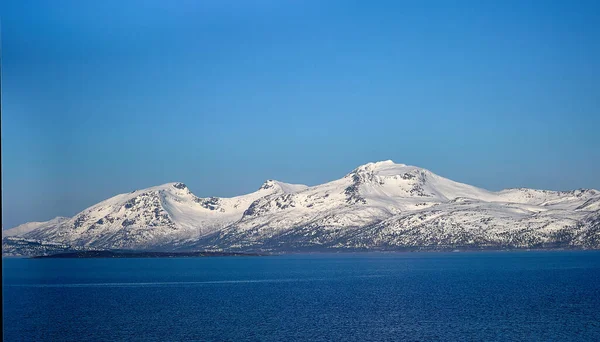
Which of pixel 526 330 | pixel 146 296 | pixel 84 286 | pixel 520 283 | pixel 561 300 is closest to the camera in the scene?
pixel 526 330

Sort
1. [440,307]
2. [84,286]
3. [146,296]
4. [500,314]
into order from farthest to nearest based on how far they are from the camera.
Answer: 1. [84,286]
2. [146,296]
3. [440,307]
4. [500,314]

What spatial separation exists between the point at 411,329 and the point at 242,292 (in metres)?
68.5

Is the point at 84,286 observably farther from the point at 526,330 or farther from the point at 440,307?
the point at 526,330

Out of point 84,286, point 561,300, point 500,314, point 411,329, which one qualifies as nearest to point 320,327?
point 411,329

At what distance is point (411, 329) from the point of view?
89375 mm

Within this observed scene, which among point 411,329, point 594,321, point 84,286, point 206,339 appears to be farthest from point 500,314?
point 84,286

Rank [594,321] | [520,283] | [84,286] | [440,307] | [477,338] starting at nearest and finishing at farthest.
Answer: [477,338], [594,321], [440,307], [520,283], [84,286]

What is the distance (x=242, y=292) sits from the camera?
153 meters

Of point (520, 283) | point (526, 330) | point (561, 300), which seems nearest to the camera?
point (526, 330)

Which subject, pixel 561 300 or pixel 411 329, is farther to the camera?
pixel 561 300

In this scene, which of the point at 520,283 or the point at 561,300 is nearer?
the point at 561,300

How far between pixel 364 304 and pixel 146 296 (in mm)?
45502

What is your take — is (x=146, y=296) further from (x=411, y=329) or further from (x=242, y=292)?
(x=411, y=329)

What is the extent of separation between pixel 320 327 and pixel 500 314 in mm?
26555
